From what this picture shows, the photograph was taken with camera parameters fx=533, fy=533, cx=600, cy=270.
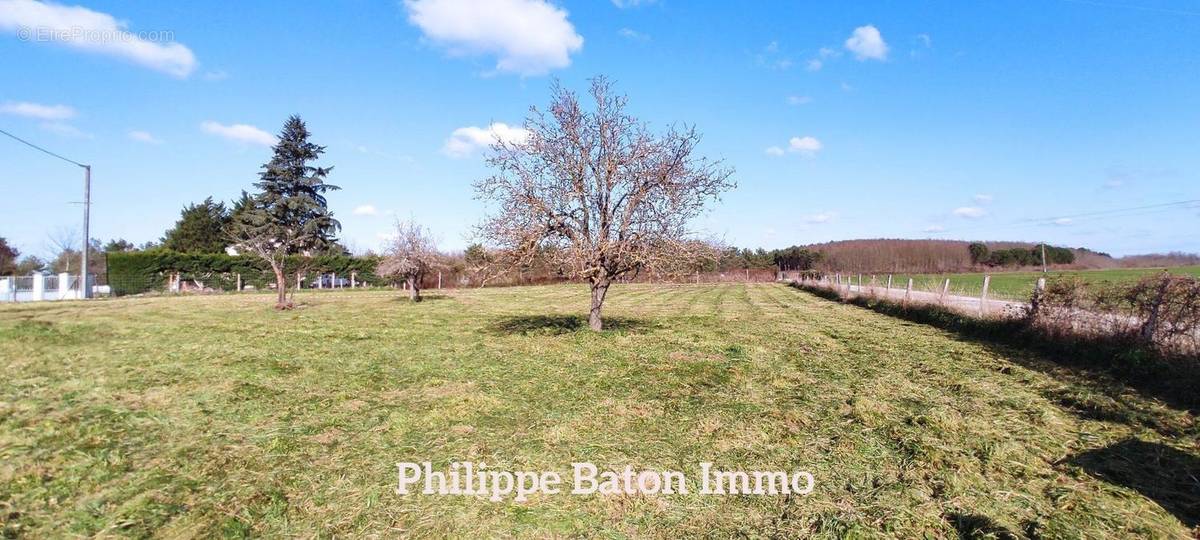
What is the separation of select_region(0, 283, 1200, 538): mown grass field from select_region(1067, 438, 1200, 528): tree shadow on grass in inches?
0.9

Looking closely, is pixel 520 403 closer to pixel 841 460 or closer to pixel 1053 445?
pixel 841 460

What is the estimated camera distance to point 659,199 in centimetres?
1138

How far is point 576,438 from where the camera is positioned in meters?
5.03

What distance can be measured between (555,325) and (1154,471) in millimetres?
11531

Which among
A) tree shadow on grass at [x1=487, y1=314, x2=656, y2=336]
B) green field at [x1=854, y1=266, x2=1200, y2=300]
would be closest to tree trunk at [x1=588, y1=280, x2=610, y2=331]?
tree shadow on grass at [x1=487, y1=314, x2=656, y2=336]

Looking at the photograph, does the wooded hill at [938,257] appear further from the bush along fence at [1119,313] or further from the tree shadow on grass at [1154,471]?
the tree shadow on grass at [1154,471]

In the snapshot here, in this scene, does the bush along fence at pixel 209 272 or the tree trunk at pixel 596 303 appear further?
the bush along fence at pixel 209 272

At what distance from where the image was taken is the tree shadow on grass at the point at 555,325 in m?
13.1

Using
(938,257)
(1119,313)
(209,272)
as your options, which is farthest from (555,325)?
(938,257)

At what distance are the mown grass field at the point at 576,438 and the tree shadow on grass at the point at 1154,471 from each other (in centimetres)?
2

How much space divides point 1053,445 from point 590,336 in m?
8.38

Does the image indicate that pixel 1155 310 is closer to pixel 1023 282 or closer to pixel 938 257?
pixel 1023 282

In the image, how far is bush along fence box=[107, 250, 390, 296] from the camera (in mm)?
36366

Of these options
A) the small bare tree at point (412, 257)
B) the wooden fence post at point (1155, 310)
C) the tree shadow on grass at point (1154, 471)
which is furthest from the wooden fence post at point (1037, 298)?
the small bare tree at point (412, 257)
